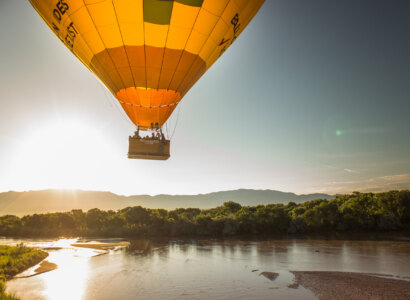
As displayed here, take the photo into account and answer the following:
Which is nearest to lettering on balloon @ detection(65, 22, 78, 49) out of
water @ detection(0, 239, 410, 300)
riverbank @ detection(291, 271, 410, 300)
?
water @ detection(0, 239, 410, 300)

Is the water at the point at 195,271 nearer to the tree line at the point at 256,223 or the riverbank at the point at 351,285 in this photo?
the riverbank at the point at 351,285

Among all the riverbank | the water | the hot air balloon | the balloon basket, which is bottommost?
the water

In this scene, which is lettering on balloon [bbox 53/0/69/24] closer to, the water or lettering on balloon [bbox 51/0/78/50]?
lettering on balloon [bbox 51/0/78/50]

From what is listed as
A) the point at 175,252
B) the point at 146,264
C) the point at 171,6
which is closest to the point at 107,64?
the point at 171,6

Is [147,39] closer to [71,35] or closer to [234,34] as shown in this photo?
[71,35]

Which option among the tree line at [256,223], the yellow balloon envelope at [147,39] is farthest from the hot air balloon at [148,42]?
the tree line at [256,223]

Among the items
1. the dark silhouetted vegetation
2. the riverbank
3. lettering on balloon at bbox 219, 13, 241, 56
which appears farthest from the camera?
the dark silhouetted vegetation

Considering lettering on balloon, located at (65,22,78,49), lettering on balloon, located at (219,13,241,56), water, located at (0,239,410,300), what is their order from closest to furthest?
1. lettering on balloon, located at (65,22,78,49)
2. lettering on balloon, located at (219,13,241,56)
3. water, located at (0,239,410,300)

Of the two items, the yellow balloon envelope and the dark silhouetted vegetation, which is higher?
the yellow balloon envelope
